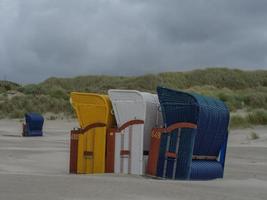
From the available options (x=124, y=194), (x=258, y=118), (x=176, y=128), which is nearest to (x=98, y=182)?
(x=124, y=194)

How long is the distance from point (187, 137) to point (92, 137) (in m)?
2.22

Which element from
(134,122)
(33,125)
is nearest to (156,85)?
(33,125)

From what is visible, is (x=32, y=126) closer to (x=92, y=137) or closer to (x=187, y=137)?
(x=92, y=137)

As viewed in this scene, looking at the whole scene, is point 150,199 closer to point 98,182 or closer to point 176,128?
point 98,182

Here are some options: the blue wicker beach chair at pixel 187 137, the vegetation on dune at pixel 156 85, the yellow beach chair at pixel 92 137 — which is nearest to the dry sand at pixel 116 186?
the blue wicker beach chair at pixel 187 137

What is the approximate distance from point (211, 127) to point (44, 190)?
5160mm

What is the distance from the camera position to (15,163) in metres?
16.6

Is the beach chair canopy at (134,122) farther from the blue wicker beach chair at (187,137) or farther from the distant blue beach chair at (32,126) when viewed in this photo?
the distant blue beach chair at (32,126)

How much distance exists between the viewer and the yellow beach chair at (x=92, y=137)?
13.9m

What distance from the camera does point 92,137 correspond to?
14.0m

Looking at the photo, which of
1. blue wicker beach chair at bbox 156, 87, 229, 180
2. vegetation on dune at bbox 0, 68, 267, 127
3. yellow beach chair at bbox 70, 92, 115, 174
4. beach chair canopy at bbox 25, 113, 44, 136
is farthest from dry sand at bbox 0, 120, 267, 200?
vegetation on dune at bbox 0, 68, 267, 127

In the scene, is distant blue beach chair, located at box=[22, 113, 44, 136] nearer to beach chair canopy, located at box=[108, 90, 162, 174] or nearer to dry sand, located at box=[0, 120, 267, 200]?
dry sand, located at box=[0, 120, 267, 200]

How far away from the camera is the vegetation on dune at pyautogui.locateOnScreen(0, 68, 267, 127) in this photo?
5026 centimetres

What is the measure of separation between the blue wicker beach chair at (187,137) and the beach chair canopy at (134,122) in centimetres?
41
